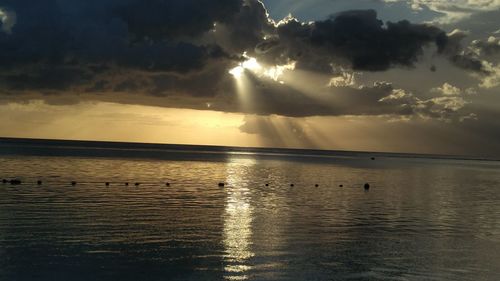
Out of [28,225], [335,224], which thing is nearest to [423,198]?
[335,224]

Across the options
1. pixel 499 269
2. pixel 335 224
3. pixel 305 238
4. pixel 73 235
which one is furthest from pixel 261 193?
pixel 499 269

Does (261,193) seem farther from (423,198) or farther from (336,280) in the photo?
(336,280)

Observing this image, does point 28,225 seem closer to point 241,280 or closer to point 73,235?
point 73,235

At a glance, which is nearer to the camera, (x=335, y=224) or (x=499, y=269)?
(x=499, y=269)

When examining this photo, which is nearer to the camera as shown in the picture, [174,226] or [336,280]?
[336,280]

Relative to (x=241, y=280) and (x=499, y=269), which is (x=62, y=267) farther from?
(x=499, y=269)

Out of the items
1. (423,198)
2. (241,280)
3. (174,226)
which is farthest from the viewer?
(423,198)

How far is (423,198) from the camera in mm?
66000

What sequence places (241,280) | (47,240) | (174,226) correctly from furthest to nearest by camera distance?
(174,226)
(47,240)
(241,280)

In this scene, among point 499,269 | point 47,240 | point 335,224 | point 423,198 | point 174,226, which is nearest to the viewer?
point 499,269

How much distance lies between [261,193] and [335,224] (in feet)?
82.3

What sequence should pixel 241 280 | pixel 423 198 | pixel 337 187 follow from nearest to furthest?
pixel 241 280 → pixel 423 198 → pixel 337 187

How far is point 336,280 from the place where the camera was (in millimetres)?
24531

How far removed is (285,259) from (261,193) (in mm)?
38004
